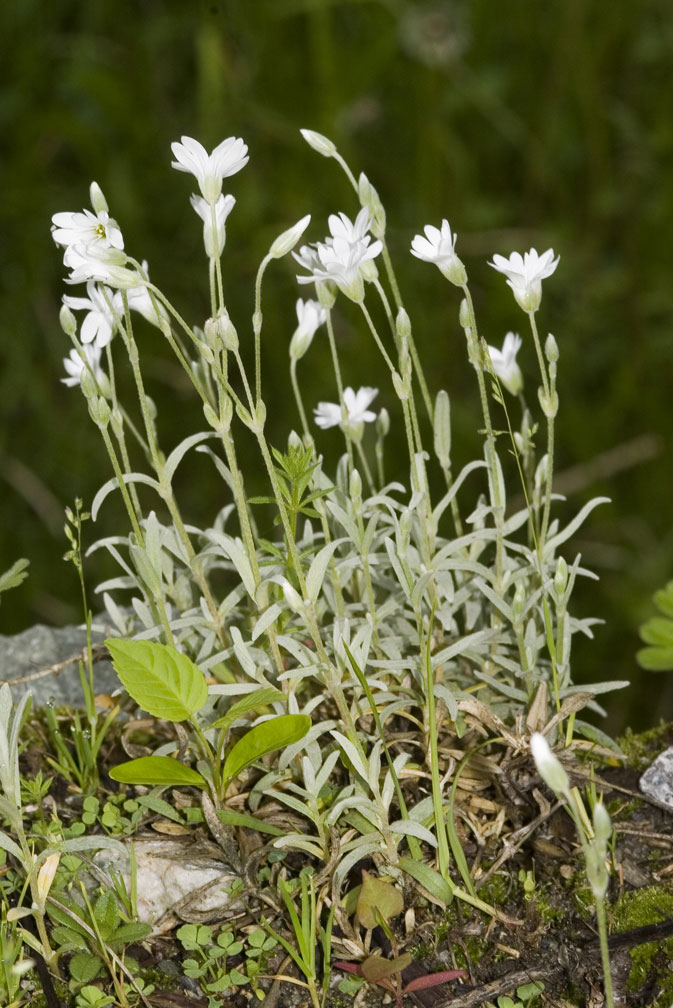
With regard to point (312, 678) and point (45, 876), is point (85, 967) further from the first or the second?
point (312, 678)

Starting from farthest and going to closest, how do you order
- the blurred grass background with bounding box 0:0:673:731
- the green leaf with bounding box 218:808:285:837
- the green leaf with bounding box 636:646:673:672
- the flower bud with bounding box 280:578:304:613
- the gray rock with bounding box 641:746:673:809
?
the blurred grass background with bounding box 0:0:673:731 < the green leaf with bounding box 636:646:673:672 < the gray rock with bounding box 641:746:673:809 < the green leaf with bounding box 218:808:285:837 < the flower bud with bounding box 280:578:304:613

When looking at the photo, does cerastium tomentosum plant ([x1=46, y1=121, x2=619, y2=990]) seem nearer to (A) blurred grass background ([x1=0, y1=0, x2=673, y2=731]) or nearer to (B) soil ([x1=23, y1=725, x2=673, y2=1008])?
(B) soil ([x1=23, y1=725, x2=673, y2=1008])

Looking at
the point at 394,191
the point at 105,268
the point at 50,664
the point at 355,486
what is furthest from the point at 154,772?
the point at 394,191

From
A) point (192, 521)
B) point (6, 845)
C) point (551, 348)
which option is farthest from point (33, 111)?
point (6, 845)

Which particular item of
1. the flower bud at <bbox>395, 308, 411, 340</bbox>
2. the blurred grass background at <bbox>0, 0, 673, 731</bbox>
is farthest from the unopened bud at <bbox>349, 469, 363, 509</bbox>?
the blurred grass background at <bbox>0, 0, 673, 731</bbox>

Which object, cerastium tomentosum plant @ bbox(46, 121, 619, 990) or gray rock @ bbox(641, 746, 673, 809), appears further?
gray rock @ bbox(641, 746, 673, 809)

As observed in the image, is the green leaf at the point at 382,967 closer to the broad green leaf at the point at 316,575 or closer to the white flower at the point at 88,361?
the broad green leaf at the point at 316,575

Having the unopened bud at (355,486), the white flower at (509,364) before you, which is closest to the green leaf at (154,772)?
the unopened bud at (355,486)
